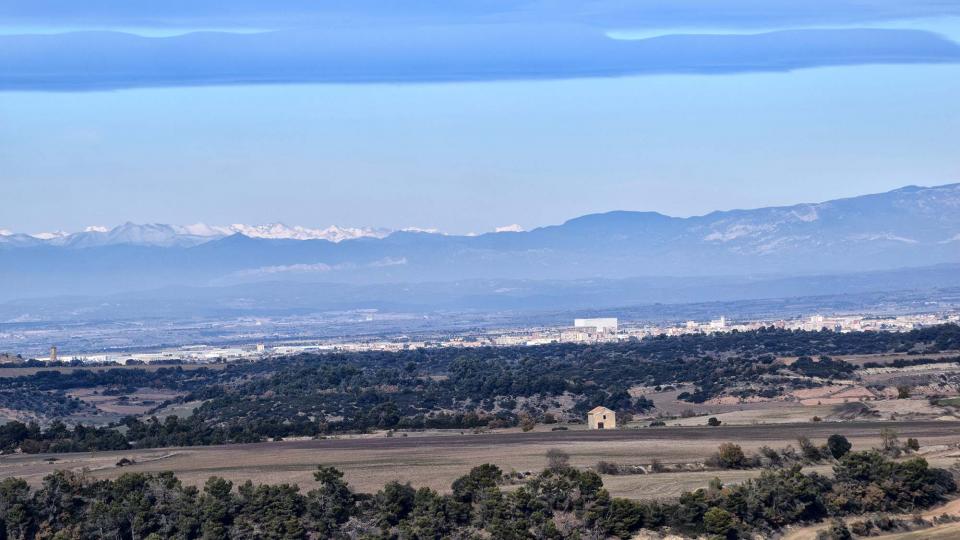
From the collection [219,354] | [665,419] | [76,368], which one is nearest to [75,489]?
[665,419]

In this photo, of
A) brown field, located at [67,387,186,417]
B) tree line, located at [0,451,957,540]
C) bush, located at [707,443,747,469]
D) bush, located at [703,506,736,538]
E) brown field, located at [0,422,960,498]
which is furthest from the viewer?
brown field, located at [67,387,186,417]

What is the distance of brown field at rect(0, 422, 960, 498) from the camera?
56.0 m

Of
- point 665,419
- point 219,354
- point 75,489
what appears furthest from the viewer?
point 219,354

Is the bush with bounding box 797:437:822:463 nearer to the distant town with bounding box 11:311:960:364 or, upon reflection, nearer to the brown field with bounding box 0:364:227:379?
the brown field with bounding box 0:364:227:379

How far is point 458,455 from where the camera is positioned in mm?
63281

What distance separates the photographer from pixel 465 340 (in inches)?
7367

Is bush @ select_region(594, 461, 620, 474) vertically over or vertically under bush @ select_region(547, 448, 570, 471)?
under

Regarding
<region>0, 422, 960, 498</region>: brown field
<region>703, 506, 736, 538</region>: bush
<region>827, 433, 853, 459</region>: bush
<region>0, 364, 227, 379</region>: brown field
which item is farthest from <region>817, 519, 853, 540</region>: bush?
<region>0, 364, 227, 379</region>: brown field

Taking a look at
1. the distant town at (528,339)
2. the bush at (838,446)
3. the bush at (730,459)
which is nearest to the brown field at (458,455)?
the bush at (730,459)

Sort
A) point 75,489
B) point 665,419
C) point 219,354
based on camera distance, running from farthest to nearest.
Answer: point 219,354 → point 665,419 → point 75,489

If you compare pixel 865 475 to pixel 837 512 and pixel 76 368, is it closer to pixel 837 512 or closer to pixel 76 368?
pixel 837 512

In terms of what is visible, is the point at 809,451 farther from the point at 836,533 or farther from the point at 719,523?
the point at 719,523

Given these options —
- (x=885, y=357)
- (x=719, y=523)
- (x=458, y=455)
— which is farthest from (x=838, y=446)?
(x=885, y=357)

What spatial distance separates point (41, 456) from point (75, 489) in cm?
1862
